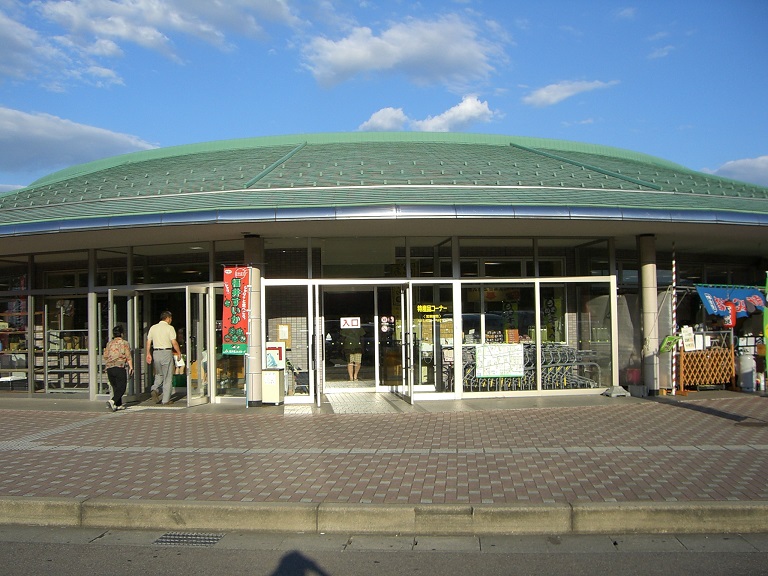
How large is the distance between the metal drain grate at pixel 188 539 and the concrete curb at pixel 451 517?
0.39ft

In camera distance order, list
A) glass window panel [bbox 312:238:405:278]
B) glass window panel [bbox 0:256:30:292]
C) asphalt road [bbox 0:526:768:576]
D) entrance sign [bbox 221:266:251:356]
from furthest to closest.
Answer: glass window panel [bbox 0:256:30:292] → glass window panel [bbox 312:238:405:278] → entrance sign [bbox 221:266:251:356] → asphalt road [bbox 0:526:768:576]

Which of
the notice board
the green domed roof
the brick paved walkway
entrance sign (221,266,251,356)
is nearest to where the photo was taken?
the brick paved walkway

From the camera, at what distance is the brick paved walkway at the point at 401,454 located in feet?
21.6

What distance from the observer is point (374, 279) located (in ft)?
43.9

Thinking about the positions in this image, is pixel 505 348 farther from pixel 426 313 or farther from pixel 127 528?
pixel 127 528

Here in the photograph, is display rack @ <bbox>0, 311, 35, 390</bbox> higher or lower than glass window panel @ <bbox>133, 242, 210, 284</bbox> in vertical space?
lower

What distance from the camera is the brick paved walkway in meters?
6.60

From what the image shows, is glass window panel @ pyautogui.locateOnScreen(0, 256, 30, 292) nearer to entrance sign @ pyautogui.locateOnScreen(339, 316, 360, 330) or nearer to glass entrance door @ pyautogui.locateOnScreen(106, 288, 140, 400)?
glass entrance door @ pyautogui.locateOnScreen(106, 288, 140, 400)

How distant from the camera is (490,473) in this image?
723 cm

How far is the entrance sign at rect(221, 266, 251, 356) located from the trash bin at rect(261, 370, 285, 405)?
0.62 m

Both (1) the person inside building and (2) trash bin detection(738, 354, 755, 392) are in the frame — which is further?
(1) the person inside building

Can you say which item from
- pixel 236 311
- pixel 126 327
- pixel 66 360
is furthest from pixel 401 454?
pixel 66 360

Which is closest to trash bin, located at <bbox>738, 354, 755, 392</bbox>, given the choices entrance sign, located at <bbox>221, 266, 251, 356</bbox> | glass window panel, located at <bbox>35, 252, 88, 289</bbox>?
entrance sign, located at <bbox>221, 266, 251, 356</bbox>

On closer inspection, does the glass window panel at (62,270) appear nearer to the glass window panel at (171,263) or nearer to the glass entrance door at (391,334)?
the glass window panel at (171,263)
